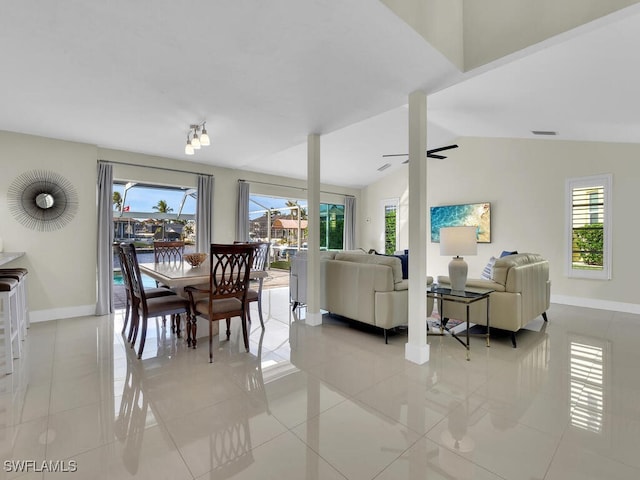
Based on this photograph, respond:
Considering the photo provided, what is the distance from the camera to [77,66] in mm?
2516

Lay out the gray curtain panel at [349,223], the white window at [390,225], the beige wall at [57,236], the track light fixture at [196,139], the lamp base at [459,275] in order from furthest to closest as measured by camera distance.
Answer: the gray curtain panel at [349,223] < the white window at [390,225] < the beige wall at [57,236] < the track light fixture at [196,139] < the lamp base at [459,275]

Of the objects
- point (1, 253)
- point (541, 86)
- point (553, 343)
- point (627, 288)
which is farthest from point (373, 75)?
point (627, 288)

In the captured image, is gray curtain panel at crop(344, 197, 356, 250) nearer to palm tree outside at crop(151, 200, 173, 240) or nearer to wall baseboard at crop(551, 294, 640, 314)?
palm tree outside at crop(151, 200, 173, 240)

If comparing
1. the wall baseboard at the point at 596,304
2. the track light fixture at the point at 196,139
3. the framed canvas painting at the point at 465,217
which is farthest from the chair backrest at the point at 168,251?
the wall baseboard at the point at 596,304

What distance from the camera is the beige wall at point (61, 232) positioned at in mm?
4125

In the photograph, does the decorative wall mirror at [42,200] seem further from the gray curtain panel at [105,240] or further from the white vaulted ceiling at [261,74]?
the white vaulted ceiling at [261,74]

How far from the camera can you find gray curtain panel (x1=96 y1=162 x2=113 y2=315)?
469cm

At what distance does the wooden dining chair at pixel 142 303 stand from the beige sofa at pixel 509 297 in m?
3.11

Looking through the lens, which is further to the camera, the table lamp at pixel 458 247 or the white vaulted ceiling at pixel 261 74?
the table lamp at pixel 458 247

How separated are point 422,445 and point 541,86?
144 inches

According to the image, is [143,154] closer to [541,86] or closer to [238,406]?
[238,406]

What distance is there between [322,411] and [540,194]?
595cm

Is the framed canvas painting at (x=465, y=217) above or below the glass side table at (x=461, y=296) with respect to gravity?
above

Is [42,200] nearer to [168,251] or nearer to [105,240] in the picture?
[105,240]
